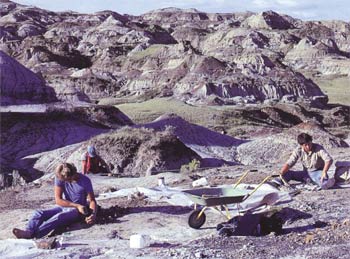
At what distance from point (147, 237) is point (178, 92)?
44396 mm

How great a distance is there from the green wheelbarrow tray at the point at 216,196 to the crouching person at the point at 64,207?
123cm

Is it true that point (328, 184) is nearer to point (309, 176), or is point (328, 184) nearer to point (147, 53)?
point (309, 176)

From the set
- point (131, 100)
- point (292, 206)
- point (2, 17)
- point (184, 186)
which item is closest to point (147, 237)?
point (292, 206)

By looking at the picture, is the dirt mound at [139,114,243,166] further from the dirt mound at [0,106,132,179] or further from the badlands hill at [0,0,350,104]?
the badlands hill at [0,0,350,104]

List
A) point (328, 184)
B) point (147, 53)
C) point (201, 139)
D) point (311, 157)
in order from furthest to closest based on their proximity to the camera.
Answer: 1. point (147, 53)
2. point (201, 139)
3. point (328, 184)
4. point (311, 157)

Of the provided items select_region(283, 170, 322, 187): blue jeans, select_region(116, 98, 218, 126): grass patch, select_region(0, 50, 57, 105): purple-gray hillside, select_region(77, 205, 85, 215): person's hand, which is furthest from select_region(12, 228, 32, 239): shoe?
select_region(116, 98, 218, 126): grass patch

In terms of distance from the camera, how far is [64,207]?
9.05 metres

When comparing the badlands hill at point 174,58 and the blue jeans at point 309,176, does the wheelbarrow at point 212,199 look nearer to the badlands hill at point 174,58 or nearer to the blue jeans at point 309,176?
the blue jeans at point 309,176

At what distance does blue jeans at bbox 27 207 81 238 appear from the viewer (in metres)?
8.91

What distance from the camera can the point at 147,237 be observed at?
8547 mm

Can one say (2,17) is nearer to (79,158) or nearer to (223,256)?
(79,158)

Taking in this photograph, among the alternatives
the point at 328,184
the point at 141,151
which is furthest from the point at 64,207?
the point at 141,151

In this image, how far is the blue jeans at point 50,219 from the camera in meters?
8.91

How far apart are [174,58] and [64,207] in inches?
2304
